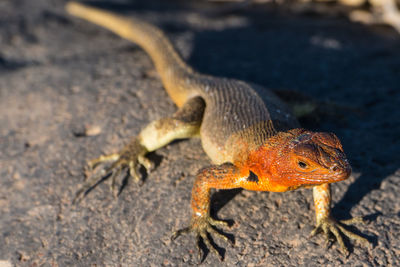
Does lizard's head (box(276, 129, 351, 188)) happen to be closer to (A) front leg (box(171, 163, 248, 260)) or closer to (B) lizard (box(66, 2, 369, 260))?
(B) lizard (box(66, 2, 369, 260))

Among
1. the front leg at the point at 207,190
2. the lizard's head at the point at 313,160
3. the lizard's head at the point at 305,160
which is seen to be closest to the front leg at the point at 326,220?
the lizard's head at the point at 305,160

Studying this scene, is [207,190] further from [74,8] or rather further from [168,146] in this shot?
[74,8]

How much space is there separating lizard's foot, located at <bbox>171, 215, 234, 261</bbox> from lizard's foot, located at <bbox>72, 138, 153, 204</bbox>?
0.98 m

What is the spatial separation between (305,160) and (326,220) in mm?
890

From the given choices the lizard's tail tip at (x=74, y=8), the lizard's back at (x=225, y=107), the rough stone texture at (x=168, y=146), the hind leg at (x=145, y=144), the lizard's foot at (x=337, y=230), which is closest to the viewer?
the lizard's foot at (x=337, y=230)

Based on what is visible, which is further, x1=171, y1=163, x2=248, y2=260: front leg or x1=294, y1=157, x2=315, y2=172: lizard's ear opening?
x1=171, y1=163, x2=248, y2=260: front leg

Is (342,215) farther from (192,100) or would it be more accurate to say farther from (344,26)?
(344,26)

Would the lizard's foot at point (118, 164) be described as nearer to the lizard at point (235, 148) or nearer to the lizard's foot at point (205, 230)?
the lizard at point (235, 148)

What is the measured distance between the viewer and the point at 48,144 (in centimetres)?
500

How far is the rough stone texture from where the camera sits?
3707 mm

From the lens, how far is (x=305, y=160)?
3217 mm

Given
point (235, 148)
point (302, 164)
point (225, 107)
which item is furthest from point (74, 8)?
point (302, 164)

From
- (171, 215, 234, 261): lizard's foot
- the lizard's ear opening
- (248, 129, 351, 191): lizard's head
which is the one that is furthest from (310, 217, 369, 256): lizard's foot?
(171, 215, 234, 261): lizard's foot

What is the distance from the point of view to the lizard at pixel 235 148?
3.33m
